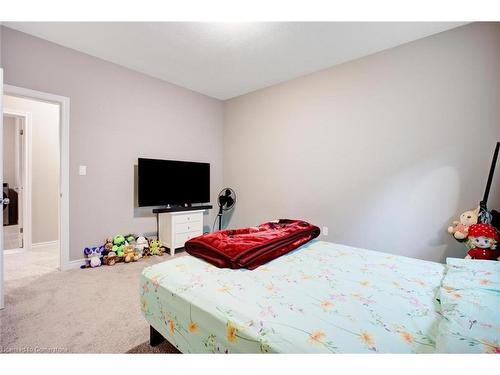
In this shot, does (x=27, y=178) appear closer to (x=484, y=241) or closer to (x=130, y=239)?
(x=130, y=239)

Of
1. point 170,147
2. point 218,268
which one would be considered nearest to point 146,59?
point 170,147

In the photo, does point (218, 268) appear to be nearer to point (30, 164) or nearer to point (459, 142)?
point (459, 142)

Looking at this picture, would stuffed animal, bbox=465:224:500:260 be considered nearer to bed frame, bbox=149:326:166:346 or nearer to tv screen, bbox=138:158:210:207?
bed frame, bbox=149:326:166:346

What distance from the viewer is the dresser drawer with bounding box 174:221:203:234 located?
3551 mm

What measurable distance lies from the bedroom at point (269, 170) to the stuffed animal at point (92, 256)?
0.04 metres

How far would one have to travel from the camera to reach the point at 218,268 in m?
1.51

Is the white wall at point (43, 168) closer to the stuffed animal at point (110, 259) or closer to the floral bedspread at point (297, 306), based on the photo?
the stuffed animal at point (110, 259)

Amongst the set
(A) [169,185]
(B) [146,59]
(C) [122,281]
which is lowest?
(C) [122,281]

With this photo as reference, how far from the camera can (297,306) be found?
108 centimetres

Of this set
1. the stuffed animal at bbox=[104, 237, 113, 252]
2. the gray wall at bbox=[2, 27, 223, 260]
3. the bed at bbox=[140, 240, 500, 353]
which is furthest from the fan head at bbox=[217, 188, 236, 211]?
the bed at bbox=[140, 240, 500, 353]

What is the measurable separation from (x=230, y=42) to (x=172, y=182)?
208 cm
